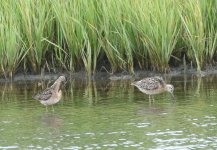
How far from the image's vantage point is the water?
8.63 meters

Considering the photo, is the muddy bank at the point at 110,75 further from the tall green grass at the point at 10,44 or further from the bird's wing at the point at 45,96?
the bird's wing at the point at 45,96

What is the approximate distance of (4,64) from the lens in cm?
1316

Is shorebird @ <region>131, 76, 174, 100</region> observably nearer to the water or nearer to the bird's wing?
the water

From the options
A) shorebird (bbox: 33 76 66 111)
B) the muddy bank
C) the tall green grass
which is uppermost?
the tall green grass

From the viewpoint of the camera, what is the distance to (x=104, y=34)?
13430mm

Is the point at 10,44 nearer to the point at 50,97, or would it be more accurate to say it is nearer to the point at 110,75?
the point at 110,75

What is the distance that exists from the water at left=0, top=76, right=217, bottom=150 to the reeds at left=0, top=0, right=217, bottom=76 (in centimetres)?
51

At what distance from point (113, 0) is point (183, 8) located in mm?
1212

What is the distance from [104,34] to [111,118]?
3.64 m

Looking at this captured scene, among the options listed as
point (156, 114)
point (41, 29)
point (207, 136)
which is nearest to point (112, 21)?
point (41, 29)

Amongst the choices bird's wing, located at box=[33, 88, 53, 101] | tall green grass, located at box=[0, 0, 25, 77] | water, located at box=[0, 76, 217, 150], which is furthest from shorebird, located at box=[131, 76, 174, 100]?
tall green grass, located at box=[0, 0, 25, 77]

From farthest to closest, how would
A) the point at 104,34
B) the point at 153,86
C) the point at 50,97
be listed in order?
the point at 104,34 < the point at 153,86 < the point at 50,97

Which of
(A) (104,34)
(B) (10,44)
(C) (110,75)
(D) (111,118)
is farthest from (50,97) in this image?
(A) (104,34)

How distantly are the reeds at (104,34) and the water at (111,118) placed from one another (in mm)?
506
